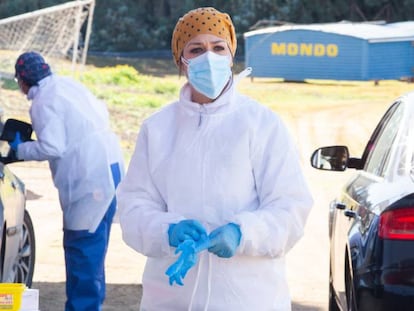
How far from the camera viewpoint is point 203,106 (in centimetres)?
398

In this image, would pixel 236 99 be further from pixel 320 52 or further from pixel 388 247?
pixel 320 52

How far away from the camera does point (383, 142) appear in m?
6.39

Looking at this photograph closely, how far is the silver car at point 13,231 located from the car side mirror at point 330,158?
1856 millimetres

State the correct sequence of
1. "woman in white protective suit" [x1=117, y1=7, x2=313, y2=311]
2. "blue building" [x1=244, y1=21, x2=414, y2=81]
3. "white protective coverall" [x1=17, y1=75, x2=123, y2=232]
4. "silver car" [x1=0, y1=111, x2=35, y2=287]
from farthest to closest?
"blue building" [x1=244, y1=21, x2=414, y2=81]
"white protective coverall" [x1=17, y1=75, x2=123, y2=232]
"silver car" [x1=0, y1=111, x2=35, y2=287]
"woman in white protective suit" [x1=117, y1=7, x2=313, y2=311]

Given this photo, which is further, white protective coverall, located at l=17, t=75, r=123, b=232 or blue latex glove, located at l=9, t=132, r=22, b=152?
blue latex glove, located at l=9, t=132, r=22, b=152

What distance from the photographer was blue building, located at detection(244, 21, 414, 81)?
1658 inches

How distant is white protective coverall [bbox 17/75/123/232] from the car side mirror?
1.72m

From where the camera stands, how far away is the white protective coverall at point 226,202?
3.87 metres

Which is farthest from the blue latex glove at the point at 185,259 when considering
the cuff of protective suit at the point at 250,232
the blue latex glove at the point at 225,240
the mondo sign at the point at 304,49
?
the mondo sign at the point at 304,49

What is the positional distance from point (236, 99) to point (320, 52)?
39.3m

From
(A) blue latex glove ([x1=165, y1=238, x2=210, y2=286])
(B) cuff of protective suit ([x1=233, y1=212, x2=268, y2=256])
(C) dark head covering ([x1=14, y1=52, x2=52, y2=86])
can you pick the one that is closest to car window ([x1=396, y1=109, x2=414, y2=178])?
(B) cuff of protective suit ([x1=233, y1=212, x2=268, y2=256])

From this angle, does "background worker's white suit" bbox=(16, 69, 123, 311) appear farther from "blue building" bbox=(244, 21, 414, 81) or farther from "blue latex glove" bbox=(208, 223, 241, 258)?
"blue building" bbox=(244, 21, 414, 81)

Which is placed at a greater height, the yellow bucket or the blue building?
the blue building

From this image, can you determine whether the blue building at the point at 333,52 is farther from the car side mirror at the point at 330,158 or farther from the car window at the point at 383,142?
the car side mirror at the point at 330,158
